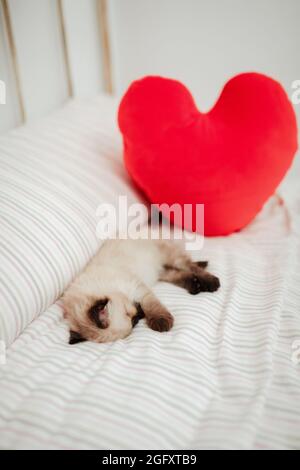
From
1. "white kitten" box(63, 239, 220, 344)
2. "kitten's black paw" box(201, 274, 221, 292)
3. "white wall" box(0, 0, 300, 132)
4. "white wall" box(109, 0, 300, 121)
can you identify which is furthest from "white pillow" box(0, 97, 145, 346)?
"white wall" box(109, 0, 300, 121)

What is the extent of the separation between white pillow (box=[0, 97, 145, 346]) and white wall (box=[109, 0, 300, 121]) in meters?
0.69

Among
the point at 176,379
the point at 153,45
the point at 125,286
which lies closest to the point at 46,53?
the point at 153,45

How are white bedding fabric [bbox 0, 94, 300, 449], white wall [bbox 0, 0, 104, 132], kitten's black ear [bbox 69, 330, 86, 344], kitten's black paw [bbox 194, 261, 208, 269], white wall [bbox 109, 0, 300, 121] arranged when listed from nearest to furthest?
white bedding fabric [bbox 0, 94, 300, 449], kitten's black ear [bbox 69, 330, 86, 344], kitten's black paw [bbox 194, 261, 208, 269], white wall [bbox 0, 0, 104, 132], white wall [bbox 109, 0, 300, 121]

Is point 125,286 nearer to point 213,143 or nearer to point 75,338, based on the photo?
point 75,338

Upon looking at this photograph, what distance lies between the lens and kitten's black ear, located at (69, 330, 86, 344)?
89 centimetres

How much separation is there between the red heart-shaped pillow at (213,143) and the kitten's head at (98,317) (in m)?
0.48

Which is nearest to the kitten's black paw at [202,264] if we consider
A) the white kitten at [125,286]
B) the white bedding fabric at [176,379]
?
the white kitten at [125,286]

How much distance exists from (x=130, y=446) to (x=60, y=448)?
12 centimetres

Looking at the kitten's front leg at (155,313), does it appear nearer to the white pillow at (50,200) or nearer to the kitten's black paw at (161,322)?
the kitten's black paw at (161,322)

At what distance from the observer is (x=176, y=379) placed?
736mm

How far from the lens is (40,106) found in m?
1.67

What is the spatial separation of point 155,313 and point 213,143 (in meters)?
0.67

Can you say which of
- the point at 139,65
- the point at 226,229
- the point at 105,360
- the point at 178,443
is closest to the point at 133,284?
the point at 105,360

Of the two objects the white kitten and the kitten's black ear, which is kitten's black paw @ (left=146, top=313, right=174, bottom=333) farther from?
the kitten's black ear
